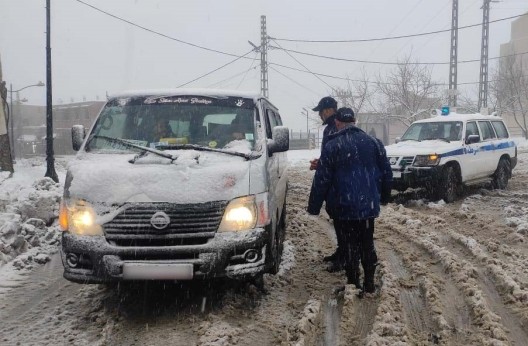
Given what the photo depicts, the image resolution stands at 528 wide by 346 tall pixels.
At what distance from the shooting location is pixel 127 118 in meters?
4.89

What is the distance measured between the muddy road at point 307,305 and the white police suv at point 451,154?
2.72 meters

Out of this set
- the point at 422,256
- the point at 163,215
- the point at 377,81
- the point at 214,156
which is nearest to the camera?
the point at 163,215

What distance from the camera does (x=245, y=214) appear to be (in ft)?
12.6

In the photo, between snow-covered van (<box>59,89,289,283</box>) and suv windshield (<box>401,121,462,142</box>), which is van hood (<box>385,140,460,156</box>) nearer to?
suv windshield (<box>401,121,462,142</box>)

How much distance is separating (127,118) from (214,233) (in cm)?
180

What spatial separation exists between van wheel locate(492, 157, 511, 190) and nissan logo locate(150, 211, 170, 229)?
9.28 meters

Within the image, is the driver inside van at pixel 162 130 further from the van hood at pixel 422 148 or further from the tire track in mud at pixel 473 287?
the van hood at pixel 422 148

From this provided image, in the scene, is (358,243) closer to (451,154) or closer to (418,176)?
(418,176)

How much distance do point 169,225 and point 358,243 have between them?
1.79 m

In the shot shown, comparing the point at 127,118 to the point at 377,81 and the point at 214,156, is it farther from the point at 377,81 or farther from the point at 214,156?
the point at 377,81

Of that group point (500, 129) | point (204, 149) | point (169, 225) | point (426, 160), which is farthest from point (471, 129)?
point (169, 225)

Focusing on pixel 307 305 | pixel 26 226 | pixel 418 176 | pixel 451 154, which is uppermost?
pixel 451 154

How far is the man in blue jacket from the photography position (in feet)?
14.1

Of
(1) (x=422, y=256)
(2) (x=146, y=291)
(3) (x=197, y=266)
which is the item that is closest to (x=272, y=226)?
(3) (x=197, y=266)
